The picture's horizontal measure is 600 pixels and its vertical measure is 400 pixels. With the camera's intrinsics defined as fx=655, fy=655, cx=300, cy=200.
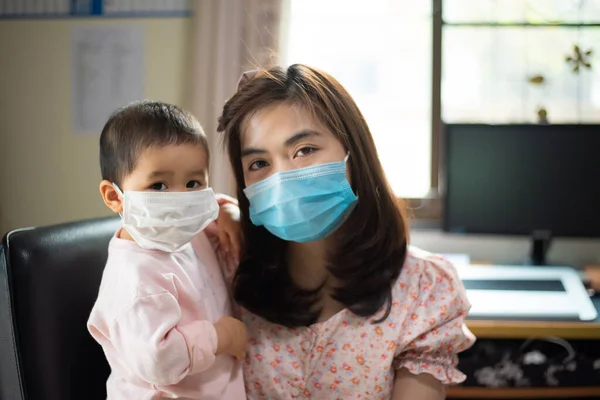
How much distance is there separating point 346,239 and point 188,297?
0.36 m

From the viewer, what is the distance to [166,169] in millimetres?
1111

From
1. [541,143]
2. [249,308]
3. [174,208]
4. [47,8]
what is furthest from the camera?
[47,8]

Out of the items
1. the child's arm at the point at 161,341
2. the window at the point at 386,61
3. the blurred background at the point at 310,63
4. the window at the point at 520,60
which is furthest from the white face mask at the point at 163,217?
the window at the point at 520,60

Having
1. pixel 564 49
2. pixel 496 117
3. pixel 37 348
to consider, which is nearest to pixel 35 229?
pixel 37 348

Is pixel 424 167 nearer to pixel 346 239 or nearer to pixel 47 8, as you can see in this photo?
pixel 346 239

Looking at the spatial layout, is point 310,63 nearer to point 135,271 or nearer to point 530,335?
point 530,335

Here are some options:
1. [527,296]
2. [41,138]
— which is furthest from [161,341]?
[41,138]

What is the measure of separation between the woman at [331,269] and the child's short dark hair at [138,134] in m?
0.14

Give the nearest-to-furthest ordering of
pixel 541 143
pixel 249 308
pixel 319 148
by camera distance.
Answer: pixel 319 148
pixel 249 308
pixel 541 143

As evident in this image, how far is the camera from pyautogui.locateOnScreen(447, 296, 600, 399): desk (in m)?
1.65

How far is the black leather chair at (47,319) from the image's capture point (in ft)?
3.78

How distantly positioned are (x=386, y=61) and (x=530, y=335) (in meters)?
1.31

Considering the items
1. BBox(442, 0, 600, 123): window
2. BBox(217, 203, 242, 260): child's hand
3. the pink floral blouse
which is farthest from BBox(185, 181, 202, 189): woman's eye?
BBox(442, 0, 600, 123): window

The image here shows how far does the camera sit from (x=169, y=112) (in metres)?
1.16
